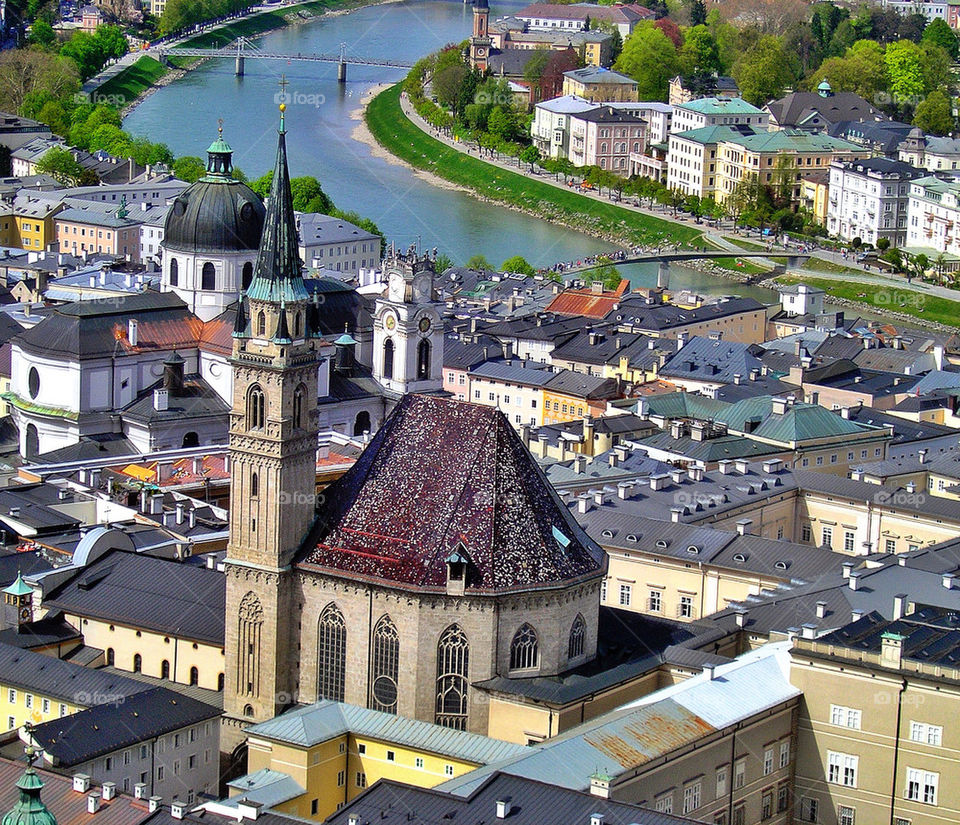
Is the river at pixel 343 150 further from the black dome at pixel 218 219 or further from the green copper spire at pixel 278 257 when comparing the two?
the green copper spire at pixel 278 257

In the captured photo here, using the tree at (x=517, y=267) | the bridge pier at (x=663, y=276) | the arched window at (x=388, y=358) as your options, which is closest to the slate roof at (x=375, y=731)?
the arched window at (x=388, y=358)

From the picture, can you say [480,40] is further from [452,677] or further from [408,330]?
[452,677]

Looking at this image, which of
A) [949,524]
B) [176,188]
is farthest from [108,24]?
[949,524]

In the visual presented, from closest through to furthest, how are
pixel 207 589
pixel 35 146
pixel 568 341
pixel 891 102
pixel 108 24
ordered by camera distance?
pixel 207 589 → pixel 568 341 → pixel 35 146 → pixel 891 102 → pixel 108 24

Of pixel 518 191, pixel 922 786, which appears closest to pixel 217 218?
pixel 922 786

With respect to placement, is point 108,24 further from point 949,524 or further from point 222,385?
point 949,524

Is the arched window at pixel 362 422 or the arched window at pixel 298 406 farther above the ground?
the arched window at pixel 298 406

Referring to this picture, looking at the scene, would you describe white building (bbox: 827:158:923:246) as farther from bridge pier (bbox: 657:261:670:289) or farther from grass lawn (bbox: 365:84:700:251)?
bridge pier (bbox: 657:261:670:289)
